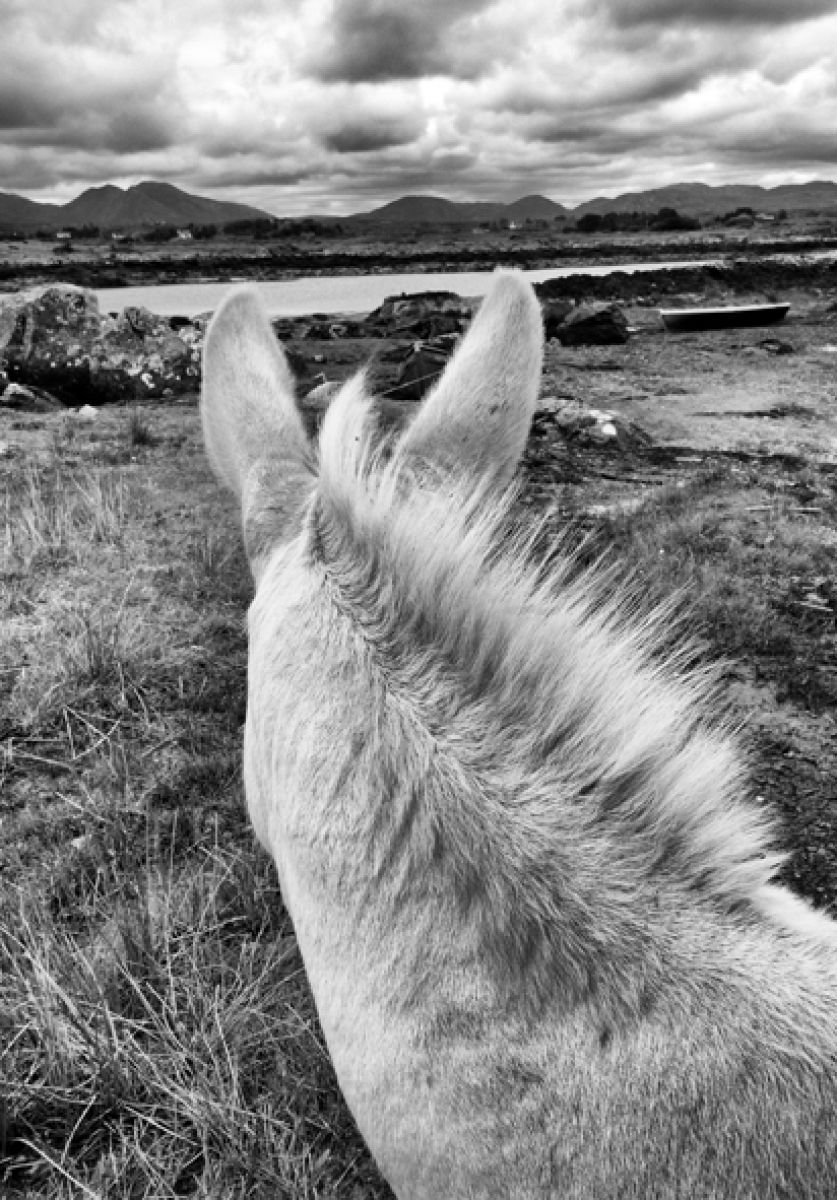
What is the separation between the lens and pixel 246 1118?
1.78m

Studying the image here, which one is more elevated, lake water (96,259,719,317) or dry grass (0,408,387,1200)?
lake water (96,259,719,317)

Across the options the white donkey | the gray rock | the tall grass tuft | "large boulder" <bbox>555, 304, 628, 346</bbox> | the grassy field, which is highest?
the white donkey

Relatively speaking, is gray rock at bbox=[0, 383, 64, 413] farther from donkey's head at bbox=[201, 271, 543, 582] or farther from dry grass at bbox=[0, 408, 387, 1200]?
donkey's head at bbox=[201, 271, 543, 582]

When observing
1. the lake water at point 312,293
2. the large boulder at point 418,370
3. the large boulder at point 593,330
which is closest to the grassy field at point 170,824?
the large boulder at point 418,370

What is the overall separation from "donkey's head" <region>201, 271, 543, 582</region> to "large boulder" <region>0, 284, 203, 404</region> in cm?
882

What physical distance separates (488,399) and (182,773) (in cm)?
179

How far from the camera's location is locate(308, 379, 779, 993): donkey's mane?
1008 millimetres

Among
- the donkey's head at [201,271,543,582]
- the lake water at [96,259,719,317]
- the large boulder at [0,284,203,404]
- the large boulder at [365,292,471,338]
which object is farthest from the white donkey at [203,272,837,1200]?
the lake water at [96,259,719,317]

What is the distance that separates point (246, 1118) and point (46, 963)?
0.60 m

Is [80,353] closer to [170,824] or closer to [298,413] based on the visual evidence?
[170,824]

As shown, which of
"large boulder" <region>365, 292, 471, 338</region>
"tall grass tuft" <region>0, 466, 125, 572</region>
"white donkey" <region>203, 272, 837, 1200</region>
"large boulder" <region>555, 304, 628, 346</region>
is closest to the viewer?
"white donkey" <region>203, 272, 837, 1200</region>

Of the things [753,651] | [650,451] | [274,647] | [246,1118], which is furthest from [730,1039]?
[650,451]

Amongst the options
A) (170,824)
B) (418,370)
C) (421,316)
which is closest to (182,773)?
(170,824)

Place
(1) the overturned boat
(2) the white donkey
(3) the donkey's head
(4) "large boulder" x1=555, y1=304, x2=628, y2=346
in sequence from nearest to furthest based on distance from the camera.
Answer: (2) the white donkey
(3) the donkey's head
(4) "large boulder" x1=555, y1=304, x2=628, y2=346
(1) the overturned boat
